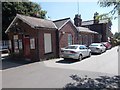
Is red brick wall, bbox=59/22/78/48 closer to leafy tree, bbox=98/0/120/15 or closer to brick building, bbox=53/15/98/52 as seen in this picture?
brick building, bbox=53/15/98/52

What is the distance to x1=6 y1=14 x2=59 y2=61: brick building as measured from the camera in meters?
15.7

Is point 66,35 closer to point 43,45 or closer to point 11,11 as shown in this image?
point 43,45

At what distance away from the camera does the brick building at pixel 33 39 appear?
616 inches

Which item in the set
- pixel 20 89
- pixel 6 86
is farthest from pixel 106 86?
pixel 6 86

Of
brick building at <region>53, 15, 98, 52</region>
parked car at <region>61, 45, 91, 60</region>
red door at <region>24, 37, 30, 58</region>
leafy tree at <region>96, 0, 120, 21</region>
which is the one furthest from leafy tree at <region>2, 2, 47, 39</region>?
leafy tree at <region>96, 0, 120, 21</region>

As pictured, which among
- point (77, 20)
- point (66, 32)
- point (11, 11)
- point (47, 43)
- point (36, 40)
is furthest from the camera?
point (77, 20)

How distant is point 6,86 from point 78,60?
8.97m

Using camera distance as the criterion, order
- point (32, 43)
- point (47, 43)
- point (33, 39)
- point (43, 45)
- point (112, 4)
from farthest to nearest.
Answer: point (47, 43)
point (43, 45)
point (32, 43)
point (33, 39)
point (112, 4)

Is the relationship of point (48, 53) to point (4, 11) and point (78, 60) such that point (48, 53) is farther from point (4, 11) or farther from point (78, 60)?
point (4, 11)

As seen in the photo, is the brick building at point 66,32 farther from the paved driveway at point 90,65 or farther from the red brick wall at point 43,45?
the paved driveway at point 90,65

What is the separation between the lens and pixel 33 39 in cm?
1587

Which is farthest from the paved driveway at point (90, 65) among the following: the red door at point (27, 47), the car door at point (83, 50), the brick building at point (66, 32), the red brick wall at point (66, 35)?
the brick building at point (66, 32)

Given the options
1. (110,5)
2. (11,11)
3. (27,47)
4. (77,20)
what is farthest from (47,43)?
(77,20)

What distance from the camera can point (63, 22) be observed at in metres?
19.8
